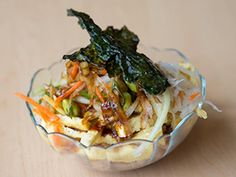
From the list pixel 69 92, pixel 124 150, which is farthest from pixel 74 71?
pixel 124 150

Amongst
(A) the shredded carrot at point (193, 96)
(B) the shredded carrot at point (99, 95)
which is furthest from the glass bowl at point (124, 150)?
(B) the shredded carrot at point (99, 95)

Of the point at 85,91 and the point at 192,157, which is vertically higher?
the point at 85,91

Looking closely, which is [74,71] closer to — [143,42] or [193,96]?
[193,96]

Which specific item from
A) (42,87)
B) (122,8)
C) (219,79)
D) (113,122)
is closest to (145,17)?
(122,8)

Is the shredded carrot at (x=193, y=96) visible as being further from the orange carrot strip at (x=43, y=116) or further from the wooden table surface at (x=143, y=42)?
the orange carrot strip at (x=43, y=116)

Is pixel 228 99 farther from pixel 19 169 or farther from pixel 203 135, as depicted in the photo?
pixel 19 169

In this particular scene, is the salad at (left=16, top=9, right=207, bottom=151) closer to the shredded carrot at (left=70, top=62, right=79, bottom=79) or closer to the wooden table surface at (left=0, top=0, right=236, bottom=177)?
the shredded carrot at (left=70, top=62, right=79, bottom=79)
